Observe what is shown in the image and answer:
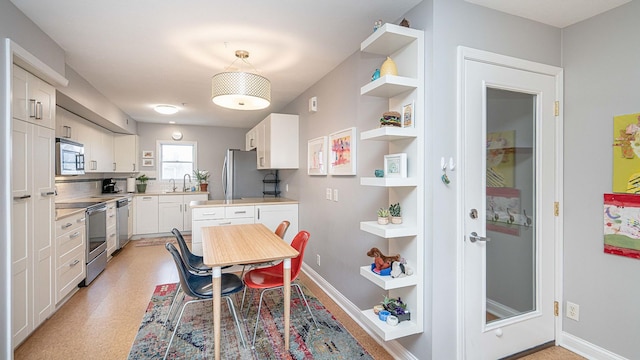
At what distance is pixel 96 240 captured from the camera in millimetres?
3682

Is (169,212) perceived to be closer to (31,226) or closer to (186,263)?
(31,226)

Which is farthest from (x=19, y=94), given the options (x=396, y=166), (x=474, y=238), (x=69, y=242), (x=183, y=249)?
(x=474, y=238)

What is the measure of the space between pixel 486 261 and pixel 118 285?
386 cm

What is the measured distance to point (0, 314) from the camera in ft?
5.98

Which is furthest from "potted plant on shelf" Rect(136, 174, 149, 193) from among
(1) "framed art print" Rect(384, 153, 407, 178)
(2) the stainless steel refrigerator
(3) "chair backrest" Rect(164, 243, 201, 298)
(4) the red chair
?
(1) "framed art print" Rect(384, 153, 407, 178)

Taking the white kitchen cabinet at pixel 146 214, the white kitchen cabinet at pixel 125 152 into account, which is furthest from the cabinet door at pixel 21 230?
the white kitchen cabinet at pixel 146 214

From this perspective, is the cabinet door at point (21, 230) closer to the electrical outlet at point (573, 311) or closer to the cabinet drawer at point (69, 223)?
the cabinet drawer at point (69, 223)

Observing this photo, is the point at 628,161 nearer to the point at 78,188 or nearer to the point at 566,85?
the point at 566,85

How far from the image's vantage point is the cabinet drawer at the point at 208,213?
12.0 ft

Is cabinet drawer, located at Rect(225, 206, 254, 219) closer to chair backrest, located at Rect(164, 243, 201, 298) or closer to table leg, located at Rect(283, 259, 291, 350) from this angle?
chair backrest, located at Rect(164, 243, 201, 298)

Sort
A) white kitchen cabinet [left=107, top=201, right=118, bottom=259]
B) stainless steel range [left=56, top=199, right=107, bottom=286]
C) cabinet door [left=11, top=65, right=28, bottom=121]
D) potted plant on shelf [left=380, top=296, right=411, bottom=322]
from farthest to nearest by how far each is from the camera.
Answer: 1. white kitchen cabinet [left=107, top=201, right=118, bottom=259]
2. stainless steel range [left=56, top=199, right=107, bottom=286]
3. cabinet door [left=11, top=65, right=28, bottom=121]
4. potted plant on shelf [left=380, top=296, right=411, bottom=322]

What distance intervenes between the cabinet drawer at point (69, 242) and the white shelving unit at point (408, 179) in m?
2.89

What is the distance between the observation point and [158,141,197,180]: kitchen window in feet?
21.4

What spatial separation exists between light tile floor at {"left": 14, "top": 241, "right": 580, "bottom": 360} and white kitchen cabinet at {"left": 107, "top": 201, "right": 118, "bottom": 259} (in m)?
0.55
